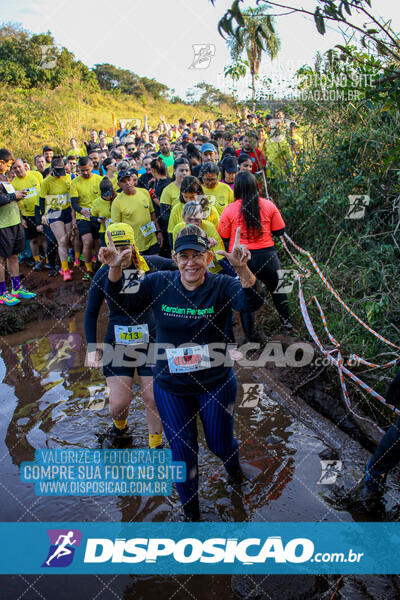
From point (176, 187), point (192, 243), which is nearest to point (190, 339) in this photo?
point (192, 243)

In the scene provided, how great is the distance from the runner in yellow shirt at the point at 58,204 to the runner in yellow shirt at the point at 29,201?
273mm

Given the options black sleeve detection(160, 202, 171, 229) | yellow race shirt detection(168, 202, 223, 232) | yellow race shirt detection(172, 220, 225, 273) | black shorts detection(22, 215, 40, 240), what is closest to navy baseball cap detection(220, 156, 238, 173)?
black sleeve detection(160, 202, 171, 229)

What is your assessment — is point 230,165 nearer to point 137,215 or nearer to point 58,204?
point 137,215

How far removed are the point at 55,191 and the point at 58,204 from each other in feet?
0.82

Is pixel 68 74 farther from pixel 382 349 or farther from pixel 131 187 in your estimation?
pixel 382 349

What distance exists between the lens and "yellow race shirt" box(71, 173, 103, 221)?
28.4 feet

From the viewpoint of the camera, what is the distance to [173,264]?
13.5 feet

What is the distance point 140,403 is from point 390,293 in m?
3.18

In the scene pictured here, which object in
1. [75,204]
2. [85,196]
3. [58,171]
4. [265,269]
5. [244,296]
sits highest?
[58,171]

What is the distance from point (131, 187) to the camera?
6781 millimetres

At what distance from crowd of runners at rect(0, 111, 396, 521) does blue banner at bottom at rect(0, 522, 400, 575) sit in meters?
0.24

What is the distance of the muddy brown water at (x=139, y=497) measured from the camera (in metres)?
2.87

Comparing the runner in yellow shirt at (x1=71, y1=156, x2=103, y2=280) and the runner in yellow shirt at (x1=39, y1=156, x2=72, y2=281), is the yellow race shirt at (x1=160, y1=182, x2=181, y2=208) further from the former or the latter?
the runner in yellow shirt at (x1=39, y1=156, x2=72, y2=281)

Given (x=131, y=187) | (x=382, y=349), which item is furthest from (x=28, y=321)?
(x=382, y=349)
